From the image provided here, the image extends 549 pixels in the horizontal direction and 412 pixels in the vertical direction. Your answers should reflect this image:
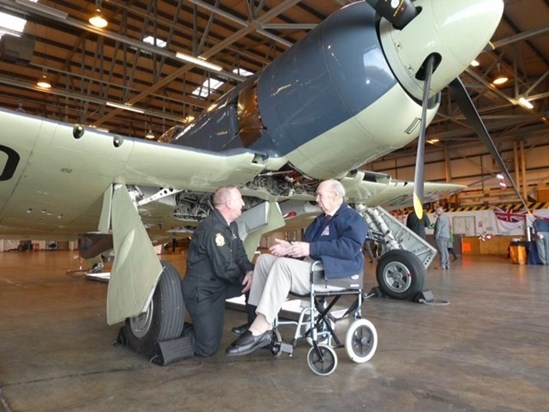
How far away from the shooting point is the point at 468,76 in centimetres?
1327

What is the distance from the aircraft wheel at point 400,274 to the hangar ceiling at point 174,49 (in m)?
5.73

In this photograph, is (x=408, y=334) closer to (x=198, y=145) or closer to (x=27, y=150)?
(x=198, y=145)

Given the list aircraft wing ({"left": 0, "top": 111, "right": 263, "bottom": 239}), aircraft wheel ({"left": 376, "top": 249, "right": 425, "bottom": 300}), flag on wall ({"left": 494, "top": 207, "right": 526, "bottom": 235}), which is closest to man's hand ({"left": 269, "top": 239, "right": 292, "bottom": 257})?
aircraft wing ({"left": 0, "top": 111, "right": 263, "bottom": 239})

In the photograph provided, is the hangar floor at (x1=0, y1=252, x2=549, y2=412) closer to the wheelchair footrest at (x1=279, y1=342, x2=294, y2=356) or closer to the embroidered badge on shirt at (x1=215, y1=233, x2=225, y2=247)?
the wheelchair footrest at (x1=279, y1=342, x2=294, y2=356)

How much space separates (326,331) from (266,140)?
1773 mm

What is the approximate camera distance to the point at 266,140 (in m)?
3.53

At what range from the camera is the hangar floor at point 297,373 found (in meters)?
1.89

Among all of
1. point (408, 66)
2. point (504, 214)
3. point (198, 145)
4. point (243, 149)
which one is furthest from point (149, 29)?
point (504, 214)

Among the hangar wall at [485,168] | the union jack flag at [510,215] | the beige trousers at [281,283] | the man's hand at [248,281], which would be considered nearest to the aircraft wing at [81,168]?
the man's hand at [248,281]

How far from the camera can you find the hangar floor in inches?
74.2

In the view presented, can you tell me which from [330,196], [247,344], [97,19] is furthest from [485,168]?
[247,344]

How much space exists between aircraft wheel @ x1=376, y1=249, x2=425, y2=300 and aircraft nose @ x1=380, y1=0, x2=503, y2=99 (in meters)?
2.64

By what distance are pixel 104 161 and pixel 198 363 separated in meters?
1.67

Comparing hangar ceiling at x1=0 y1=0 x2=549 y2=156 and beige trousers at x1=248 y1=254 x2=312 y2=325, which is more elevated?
hangar ceiling at x1=0 y1=0 x2=549 y2=156
